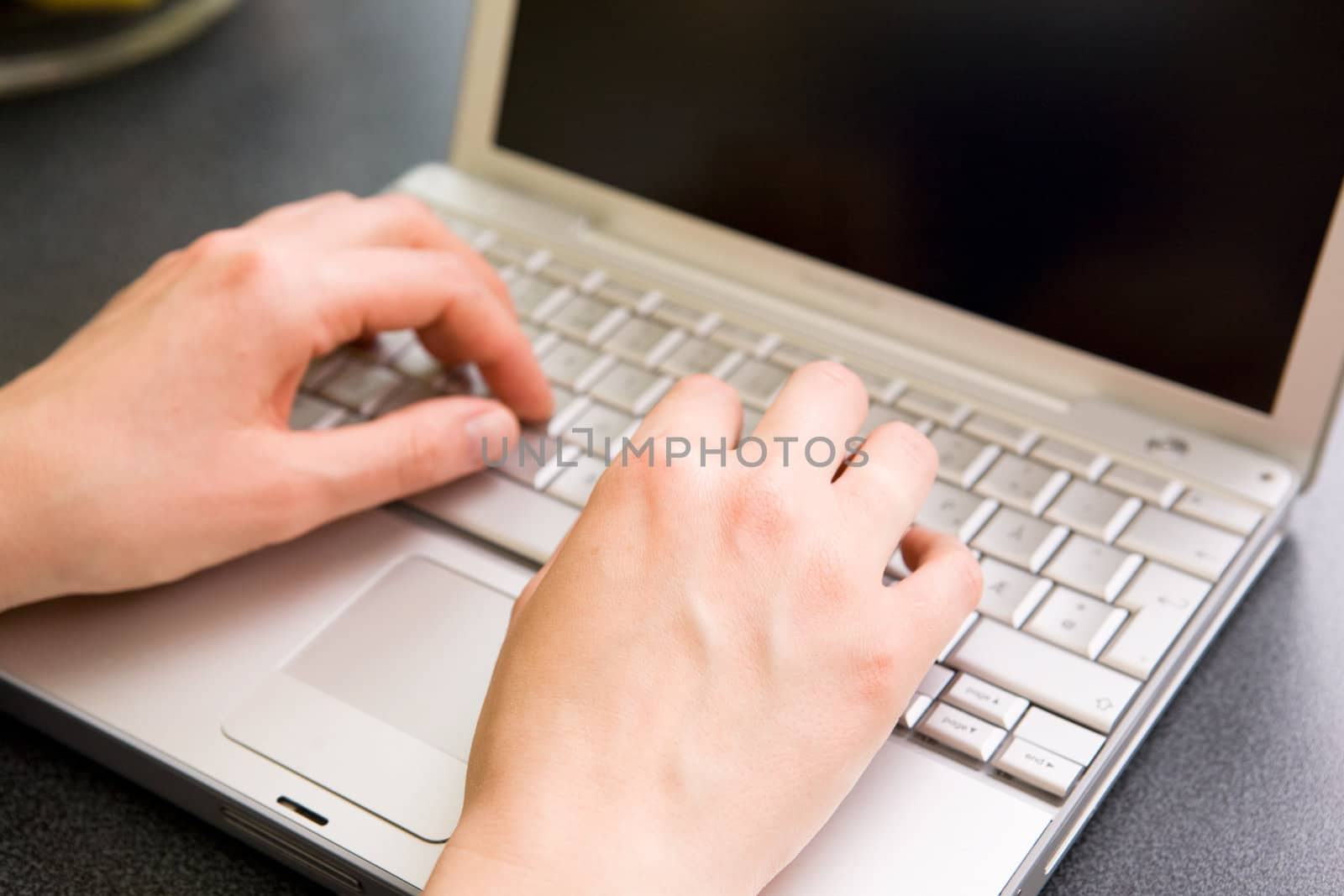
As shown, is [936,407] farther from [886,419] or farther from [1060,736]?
[1060,736]

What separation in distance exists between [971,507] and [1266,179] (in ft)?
0.78

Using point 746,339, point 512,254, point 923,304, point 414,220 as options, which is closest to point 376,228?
point 414,220

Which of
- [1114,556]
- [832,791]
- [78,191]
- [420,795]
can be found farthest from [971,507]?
[78,191]

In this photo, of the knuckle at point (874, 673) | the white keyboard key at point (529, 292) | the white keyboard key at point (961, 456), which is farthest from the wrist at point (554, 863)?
the white keyboard key at point (529, 292)

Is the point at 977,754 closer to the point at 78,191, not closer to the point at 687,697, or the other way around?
the point at 687,697

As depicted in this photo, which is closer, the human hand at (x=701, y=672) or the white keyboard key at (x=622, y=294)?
the human hand at (x=701, y=672)

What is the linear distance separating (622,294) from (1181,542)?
38 centimetres

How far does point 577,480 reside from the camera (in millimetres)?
737

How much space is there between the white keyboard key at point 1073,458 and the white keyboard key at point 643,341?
0.77 ft

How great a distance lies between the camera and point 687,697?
20.9 inches

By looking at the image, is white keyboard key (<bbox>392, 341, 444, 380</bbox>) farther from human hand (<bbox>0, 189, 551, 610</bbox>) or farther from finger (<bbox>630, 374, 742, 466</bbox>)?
finger (<bbox>630, 374, 742, 466</bbox>)

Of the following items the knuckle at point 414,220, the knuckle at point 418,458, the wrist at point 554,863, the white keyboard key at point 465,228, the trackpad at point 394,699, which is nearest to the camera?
the wrist at point 554,863

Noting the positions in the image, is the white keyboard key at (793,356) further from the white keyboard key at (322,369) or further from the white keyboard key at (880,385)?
the white keyboard key at (322,369)

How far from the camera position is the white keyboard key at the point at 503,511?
71cm
